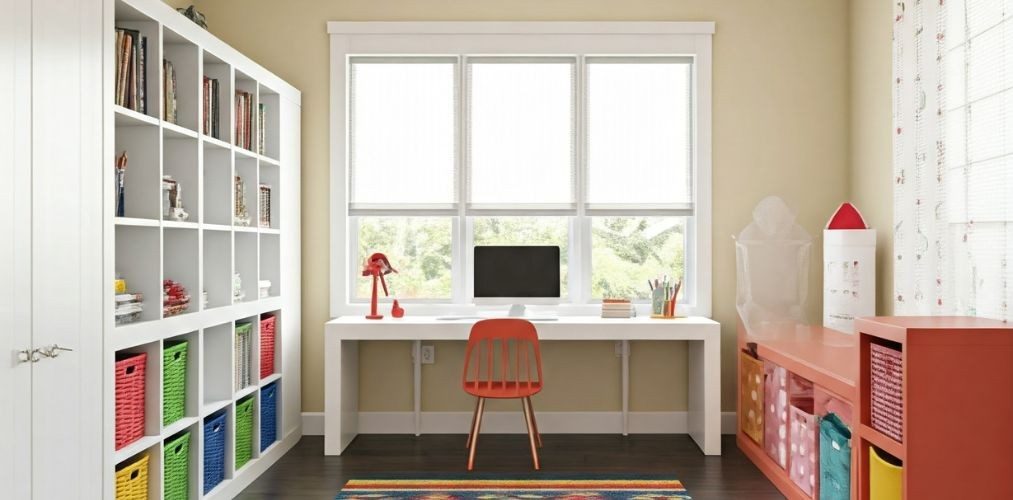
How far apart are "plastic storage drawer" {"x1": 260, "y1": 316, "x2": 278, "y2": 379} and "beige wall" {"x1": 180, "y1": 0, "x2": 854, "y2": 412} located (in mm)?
478

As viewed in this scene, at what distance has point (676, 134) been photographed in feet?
14.9

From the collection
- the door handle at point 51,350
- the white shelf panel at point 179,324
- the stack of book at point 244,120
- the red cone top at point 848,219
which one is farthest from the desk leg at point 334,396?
the red cone top at point 848,219

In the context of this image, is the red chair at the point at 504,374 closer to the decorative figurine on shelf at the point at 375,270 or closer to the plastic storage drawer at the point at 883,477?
the decorative figurine on shelf at the point at 375,270

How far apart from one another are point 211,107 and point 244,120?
13.3 inches

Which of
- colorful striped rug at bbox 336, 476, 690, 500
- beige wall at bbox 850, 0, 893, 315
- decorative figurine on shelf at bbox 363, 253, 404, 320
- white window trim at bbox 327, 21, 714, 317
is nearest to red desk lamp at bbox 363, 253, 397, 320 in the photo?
decorative figurine on shelf at bbox 363, 253, 404, 320

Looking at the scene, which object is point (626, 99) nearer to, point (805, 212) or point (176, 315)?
point (805, 212)

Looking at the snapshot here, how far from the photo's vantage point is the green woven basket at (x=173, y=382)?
111 inches

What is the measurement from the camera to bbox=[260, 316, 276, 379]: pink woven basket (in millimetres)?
3859

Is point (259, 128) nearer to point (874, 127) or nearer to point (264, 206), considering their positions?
point (264, 206)

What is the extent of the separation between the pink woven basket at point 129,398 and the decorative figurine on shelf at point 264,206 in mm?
1298

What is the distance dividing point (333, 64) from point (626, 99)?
182 centimetres

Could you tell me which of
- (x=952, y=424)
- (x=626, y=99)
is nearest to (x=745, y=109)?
(x=626, y=99)

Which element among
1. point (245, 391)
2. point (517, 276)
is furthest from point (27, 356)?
point (517, 276)

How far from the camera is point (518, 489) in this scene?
3410 millimetres
